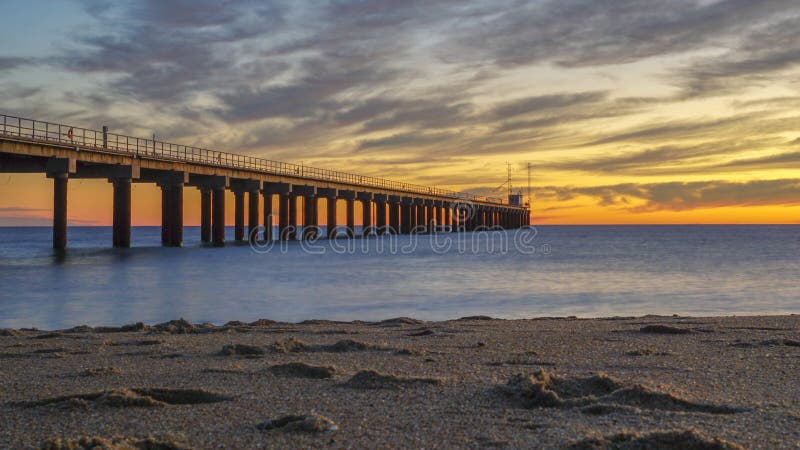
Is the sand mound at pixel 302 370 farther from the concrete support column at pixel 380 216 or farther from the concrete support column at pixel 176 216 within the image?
the concrete support column at pixel 380 216

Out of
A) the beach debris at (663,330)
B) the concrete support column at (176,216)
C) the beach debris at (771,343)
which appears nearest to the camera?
the beach debris at (771,343)

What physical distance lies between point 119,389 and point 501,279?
22263 mm

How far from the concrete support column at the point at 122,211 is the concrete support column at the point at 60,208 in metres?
3.37

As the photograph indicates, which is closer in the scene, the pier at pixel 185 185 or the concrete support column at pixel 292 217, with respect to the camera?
the pier at pixel 185 185

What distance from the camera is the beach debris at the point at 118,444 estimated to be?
4340 millimetres

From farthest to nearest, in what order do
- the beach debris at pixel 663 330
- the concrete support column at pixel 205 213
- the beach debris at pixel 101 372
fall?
the concrete support column at pixel 205 213 < the beach debris at pixel 663 330 < the beach debris at pixel 101 372

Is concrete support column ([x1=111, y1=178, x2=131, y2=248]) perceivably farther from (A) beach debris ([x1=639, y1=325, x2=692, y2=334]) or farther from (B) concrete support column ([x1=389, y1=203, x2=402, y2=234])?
(B) concrete support column ([x1=389, y1=203, x2=402, y2=234])

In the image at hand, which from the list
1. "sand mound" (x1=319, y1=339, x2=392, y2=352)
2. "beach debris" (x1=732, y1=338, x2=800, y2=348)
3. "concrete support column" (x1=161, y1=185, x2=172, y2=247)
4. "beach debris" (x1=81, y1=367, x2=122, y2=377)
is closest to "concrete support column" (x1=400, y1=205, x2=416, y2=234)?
"concrete support column" (x1=161, y1=185, x2=172, y2=247)

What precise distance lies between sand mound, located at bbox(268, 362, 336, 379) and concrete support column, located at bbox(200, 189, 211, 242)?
4359cm

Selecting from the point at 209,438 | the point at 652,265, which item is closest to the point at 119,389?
the point at 209,438

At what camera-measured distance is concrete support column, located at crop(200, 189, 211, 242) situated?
48938 mm

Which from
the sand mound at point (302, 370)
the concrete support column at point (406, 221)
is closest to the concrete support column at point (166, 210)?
the sand mound at point (302, 370)

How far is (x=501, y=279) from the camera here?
27.3 metres

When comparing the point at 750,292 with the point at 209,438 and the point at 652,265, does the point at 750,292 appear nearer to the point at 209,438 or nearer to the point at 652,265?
the point at 652,265
